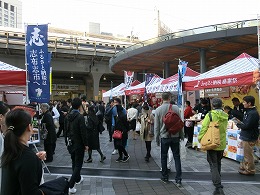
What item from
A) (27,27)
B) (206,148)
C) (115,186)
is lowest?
(115,186)

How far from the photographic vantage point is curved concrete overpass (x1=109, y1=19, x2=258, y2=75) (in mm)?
12593

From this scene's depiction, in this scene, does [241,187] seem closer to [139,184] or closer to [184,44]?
[139,184]

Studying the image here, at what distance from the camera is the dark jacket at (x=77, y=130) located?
15.9 feet

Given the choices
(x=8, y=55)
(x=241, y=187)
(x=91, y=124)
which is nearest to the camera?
(x=241, y=187)

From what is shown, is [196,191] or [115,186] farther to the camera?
[115,186]

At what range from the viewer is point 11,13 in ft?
123

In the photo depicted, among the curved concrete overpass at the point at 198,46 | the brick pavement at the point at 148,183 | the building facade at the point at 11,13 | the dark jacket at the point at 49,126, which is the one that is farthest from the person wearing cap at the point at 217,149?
the building facade at the point at 11,13

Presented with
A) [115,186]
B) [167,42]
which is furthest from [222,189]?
[167,42]

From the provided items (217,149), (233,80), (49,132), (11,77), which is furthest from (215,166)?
(11,77)

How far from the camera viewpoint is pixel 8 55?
84.0 feet

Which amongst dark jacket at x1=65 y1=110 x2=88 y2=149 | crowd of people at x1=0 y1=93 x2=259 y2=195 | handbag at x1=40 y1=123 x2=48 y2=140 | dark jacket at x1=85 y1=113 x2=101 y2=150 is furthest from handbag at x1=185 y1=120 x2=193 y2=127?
dark jacket at x1=65 y1=110 x2=88 y2=149

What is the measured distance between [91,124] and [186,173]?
2.76 metres

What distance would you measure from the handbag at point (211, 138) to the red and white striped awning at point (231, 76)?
8.62 ft

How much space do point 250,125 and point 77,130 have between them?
3.61 m
